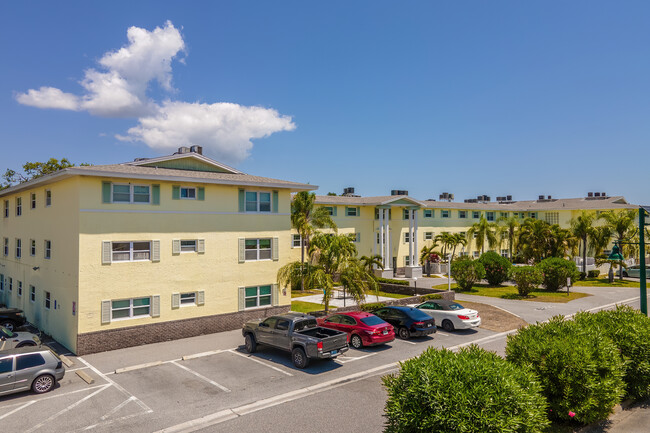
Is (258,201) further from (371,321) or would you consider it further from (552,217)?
(552,217)

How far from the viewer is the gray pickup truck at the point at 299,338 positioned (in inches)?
630

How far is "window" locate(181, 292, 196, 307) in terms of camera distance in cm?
2164

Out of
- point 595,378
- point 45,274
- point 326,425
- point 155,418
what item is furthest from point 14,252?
point 595,378

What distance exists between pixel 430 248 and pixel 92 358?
4014 centimetres

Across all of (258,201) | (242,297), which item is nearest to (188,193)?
(258,201)

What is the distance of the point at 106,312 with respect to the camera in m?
19.3

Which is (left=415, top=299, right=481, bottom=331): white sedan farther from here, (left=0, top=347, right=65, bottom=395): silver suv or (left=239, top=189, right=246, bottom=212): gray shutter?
(left=0, top=347, right=65, bottom=395): silver suv

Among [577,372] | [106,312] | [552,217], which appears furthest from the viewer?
[552,217]

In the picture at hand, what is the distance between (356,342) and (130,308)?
11.1 m

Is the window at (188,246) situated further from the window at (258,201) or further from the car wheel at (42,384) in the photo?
the car wheel at (42,384)

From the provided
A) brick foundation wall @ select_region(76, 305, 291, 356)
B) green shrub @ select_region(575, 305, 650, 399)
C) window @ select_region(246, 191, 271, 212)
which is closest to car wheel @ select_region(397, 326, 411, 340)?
brick foundation wall @ select_region(76, 305, 291, 356)

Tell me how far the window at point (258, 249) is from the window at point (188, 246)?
307 cm

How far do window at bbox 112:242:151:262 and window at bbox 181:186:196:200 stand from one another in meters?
3.10

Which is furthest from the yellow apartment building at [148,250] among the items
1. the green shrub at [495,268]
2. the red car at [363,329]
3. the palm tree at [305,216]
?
the green shrub at [495,268]
